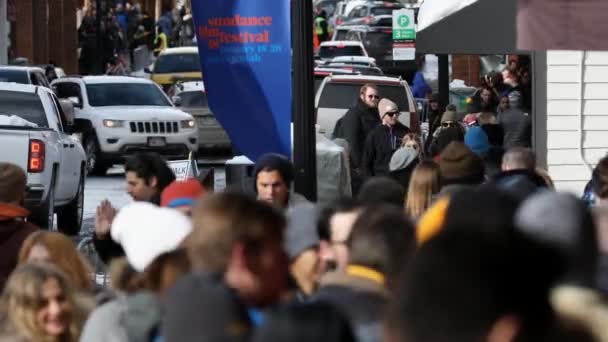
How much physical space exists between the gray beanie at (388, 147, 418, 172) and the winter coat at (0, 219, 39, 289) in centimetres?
469

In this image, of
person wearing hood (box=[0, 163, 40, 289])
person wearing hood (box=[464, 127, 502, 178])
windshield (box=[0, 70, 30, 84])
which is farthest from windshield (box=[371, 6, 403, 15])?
person wearing hood (box=[0, 163, 40, 289])

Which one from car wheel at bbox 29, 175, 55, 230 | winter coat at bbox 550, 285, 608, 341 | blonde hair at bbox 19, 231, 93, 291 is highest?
winter coat at bbox 550, 285, 608, 341

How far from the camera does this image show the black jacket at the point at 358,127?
652 inches

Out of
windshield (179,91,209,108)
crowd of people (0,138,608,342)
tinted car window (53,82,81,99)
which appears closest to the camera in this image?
crowd of people (0,138,608,342)

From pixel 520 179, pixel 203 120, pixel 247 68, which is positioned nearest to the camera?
pixel 520 179

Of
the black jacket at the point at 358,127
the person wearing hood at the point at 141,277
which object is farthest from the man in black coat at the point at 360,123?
the person wearing hood at the point at 141,277

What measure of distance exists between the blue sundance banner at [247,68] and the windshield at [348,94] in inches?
447

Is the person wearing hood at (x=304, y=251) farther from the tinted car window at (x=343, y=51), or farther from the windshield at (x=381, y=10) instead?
the windshield at (x=381, y=10)

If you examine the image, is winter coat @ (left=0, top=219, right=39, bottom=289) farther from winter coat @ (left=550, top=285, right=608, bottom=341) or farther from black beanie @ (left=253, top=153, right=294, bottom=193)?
winter coat @ (left=550, top=285, right=608, bottom=341)

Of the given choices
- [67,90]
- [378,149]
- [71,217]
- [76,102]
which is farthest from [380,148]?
[67,90]

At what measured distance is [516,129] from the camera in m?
17.2

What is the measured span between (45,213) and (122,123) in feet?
32.6

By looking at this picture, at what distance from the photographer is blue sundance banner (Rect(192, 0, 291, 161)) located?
10.8 metres

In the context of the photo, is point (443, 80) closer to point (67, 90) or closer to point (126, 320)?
point (67, 90)
